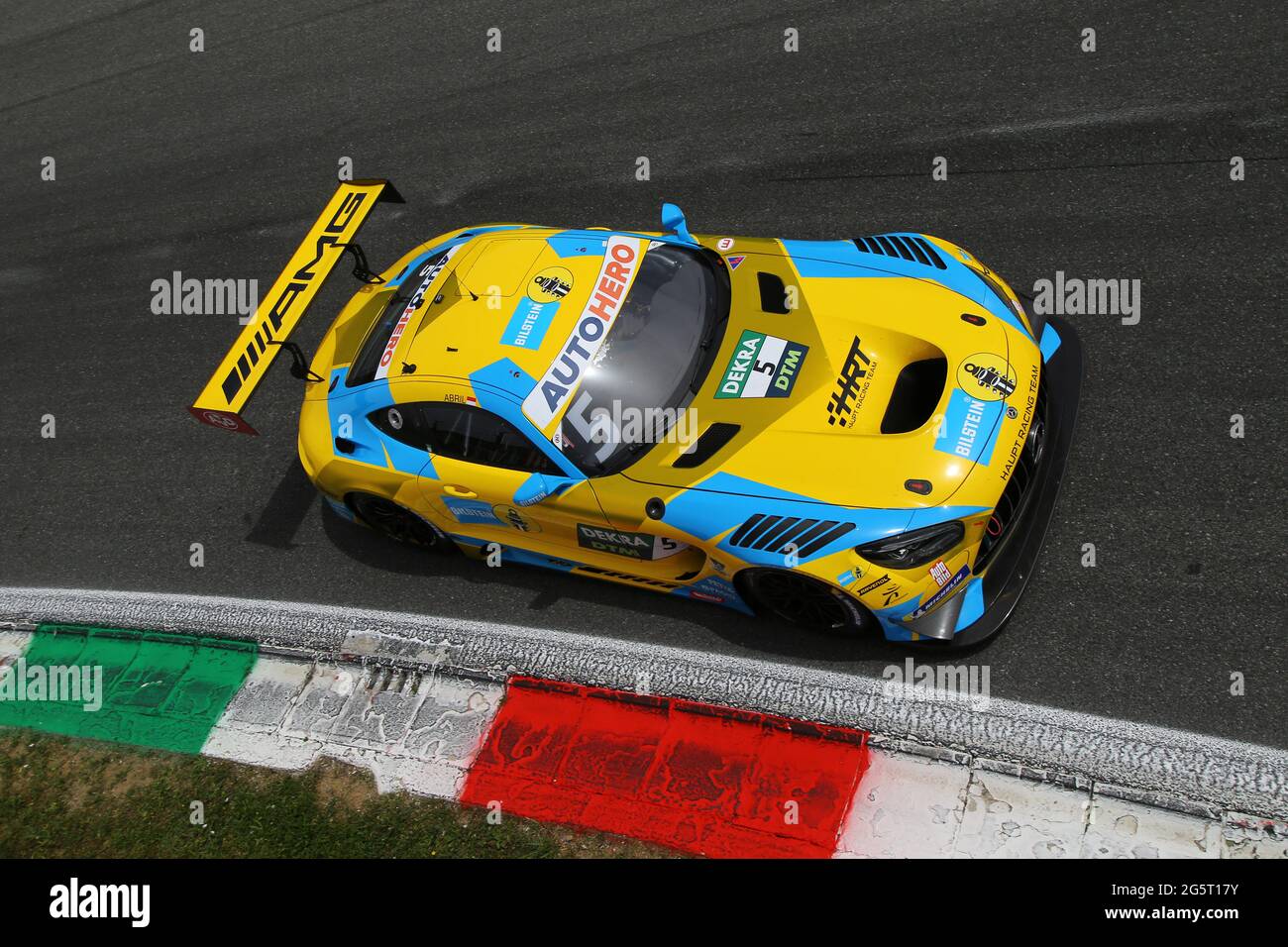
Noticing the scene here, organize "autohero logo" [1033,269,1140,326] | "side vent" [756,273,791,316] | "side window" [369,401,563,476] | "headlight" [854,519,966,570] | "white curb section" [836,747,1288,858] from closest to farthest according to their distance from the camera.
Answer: "white curb section" [836,747,1288,858] → "headlight" [854,519,966,570] → "side window" [369,401,563,476] → "side vent" [756,273,791,316] → "autohero logo" [1033,269,1140,326]

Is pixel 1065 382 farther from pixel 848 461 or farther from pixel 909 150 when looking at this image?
pixel 909 150

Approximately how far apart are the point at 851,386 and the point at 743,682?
63.0 inches

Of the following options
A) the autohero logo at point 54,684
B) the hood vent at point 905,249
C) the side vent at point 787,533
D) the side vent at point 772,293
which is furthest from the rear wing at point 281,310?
the hood vent at point 905,249

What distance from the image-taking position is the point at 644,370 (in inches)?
211

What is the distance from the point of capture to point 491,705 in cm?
564

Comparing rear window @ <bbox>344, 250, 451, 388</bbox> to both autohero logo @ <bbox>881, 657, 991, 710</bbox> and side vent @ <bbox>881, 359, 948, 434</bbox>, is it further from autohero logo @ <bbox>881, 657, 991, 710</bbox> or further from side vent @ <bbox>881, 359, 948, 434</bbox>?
autohero logo @ <bbox>881, 657, 991, 710</bbox>

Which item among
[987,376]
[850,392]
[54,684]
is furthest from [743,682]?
[54,684]

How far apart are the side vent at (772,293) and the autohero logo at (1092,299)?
1.71 meters

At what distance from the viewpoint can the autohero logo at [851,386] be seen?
509 cm

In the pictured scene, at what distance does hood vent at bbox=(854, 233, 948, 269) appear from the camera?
5758 millimetres

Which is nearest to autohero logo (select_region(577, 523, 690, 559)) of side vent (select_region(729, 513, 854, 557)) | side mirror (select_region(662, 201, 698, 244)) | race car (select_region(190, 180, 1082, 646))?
race car (select_region(190, 180, 1082, 646))

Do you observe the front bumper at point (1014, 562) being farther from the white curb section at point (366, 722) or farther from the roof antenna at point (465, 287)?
the roof antenna at point (465, 287)

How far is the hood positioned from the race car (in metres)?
0.01

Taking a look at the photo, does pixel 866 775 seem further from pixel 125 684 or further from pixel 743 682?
pixel 125 684
